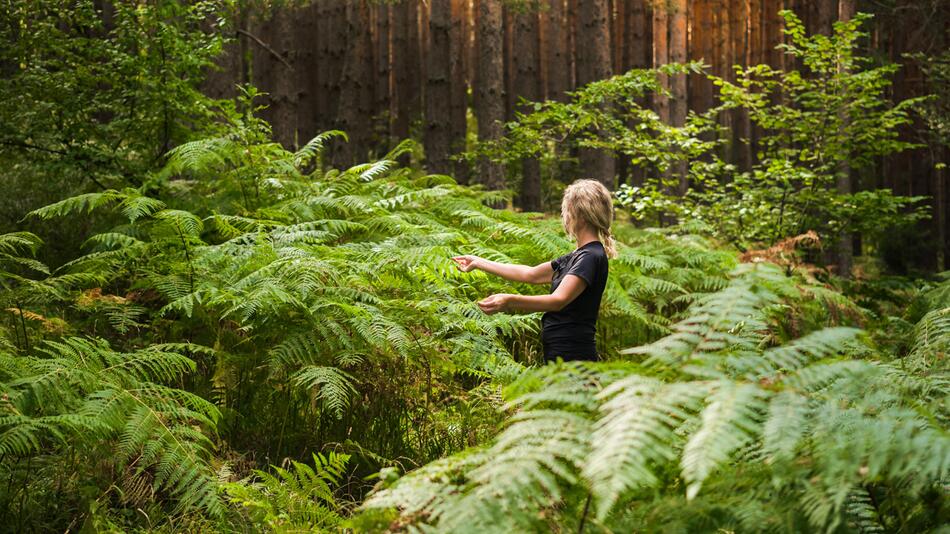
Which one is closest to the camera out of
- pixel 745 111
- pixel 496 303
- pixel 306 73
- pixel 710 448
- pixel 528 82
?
pixel 710 448

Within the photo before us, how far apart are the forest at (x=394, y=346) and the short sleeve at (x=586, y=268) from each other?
20 centimetres

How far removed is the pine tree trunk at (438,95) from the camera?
13.3m

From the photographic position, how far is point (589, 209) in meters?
4.13

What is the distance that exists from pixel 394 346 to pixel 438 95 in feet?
32.4

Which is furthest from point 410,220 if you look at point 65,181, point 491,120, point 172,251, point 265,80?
point 265,80

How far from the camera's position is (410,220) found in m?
6.54

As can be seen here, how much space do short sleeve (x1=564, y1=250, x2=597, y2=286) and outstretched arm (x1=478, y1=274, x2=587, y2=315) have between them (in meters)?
0.02

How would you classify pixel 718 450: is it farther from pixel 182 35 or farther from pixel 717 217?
pixel 717 217

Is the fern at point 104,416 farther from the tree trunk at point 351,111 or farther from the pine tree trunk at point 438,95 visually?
the tree trunk at point 351,111

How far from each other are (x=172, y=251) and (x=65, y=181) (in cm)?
309

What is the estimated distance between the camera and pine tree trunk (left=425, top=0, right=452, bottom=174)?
43.8 feet

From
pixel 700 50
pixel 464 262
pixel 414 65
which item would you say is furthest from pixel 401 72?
pixel 464 262

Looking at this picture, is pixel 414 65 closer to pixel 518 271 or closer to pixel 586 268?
pixel 518 271

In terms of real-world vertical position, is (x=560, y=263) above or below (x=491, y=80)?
below
